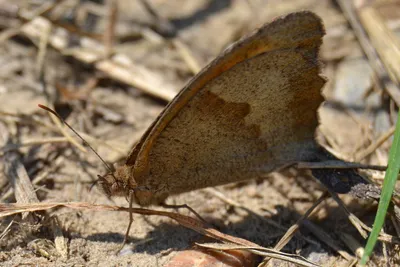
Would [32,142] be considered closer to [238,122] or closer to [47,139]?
[47,139]

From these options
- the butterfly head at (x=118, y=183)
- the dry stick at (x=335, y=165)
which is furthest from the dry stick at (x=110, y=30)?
the dry stick at (x=335, y=165)

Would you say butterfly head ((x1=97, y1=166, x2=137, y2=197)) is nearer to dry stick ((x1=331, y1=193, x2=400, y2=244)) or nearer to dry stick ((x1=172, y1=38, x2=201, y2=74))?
dry stick ((x1=331, y1=193, x2=400, y2=244))

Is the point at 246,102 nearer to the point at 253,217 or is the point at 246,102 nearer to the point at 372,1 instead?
the point at 253,217

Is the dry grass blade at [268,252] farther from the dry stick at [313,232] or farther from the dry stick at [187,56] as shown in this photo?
the dry stick at [187,56]

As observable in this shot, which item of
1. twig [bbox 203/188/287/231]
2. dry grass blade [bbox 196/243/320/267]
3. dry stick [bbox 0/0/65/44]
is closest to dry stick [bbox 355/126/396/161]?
twig [bbox 203/188/287/231]

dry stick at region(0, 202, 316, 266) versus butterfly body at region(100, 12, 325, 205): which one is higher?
butterfly body at region(100, 12, 325, 205)
